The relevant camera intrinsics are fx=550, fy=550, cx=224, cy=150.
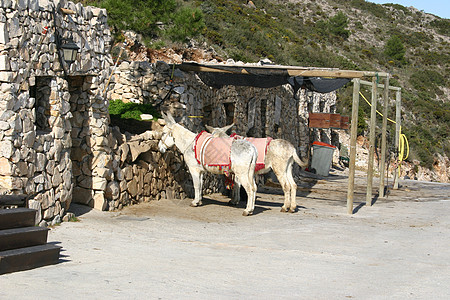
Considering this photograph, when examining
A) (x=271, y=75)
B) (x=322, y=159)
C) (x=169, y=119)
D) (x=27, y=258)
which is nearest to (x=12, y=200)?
(x=27, y=258)

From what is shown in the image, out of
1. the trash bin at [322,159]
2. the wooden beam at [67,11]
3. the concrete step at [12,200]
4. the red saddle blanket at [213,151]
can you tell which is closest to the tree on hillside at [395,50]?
the trash bin at [322,159]

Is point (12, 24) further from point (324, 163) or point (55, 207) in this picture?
point (324, 163)

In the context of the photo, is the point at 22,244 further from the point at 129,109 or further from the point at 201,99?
the point at 201,99

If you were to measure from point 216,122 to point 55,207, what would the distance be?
746 cm

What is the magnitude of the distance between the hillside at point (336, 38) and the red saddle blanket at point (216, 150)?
9526 mm

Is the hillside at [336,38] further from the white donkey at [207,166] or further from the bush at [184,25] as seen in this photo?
the white donkey at [207,166]

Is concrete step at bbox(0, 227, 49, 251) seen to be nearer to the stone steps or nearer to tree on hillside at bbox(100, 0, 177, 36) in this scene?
the stone steps

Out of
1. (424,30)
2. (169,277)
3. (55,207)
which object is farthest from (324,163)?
(424,30)

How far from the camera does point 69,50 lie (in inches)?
368

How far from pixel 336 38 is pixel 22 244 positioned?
203 ft

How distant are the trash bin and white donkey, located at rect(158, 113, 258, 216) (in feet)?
46.1

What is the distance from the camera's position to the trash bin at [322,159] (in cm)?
2595

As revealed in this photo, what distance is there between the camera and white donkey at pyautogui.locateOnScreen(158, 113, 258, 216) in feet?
39.3

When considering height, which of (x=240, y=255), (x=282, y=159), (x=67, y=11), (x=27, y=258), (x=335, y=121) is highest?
(x=67, y=11)
